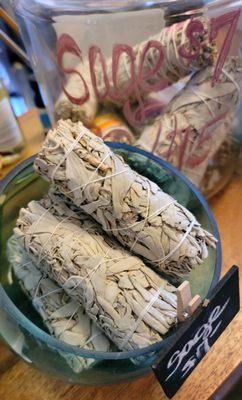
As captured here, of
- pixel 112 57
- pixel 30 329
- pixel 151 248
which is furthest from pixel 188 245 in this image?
pixel 112 57

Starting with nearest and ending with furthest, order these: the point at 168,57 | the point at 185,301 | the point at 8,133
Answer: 1. the point at 185,301
2. the point at 168,57
3. the point at 8,133

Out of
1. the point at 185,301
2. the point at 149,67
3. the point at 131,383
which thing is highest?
the point at 149,67

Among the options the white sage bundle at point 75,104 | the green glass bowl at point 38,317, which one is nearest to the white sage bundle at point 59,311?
the green glass bowl at point 38,317

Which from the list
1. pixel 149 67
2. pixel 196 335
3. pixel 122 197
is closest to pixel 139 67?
pixel 149 67

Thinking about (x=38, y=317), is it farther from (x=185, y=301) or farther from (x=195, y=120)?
(x=195, y=120)

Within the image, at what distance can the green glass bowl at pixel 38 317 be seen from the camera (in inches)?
13.9

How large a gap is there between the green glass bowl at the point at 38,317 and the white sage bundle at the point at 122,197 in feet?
0.18

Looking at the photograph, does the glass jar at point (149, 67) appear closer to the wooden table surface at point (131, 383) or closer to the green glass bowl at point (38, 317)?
the green glass bowl at point (38, 317)

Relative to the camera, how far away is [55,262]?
376 mm

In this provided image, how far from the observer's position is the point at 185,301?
325 mm

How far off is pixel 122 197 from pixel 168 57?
0.70 ft

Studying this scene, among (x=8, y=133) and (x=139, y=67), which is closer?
(x=139, y=67)

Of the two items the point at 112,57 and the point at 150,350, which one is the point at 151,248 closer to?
the point at 150,350

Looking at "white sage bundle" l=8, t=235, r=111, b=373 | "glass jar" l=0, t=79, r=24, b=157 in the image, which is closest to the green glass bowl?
"white sage bundle" l=8, t=235, r=111, b=373
